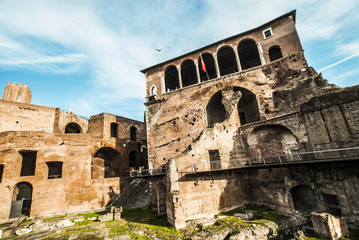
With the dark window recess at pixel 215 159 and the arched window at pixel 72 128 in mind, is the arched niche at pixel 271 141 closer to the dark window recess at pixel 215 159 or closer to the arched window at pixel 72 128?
the dark window recess at pixel 215 159

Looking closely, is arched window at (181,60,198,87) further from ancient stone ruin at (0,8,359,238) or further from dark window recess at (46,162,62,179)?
dark window recess at (46,162,62,179)

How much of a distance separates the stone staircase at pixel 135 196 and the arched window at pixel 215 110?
389 inches

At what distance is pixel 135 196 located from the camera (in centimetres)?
1889

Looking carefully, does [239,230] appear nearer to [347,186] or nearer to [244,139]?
[347,186]

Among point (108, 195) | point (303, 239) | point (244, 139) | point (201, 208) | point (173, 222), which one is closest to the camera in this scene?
point (303, 239)

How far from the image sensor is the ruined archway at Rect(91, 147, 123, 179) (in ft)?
70.9

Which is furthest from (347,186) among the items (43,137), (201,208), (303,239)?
(43,137)

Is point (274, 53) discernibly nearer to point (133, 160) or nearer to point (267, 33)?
point (267, 33)

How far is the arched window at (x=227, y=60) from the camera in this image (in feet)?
68.9

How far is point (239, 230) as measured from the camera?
911cm

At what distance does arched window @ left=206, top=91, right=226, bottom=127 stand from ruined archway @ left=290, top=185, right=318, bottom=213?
29.1 ft

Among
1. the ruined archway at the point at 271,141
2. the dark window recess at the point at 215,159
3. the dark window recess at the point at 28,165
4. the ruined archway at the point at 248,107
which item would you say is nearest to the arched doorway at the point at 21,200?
the dark window recess at the point at 28,165

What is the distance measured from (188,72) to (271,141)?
1421cm

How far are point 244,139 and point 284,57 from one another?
340 inches
